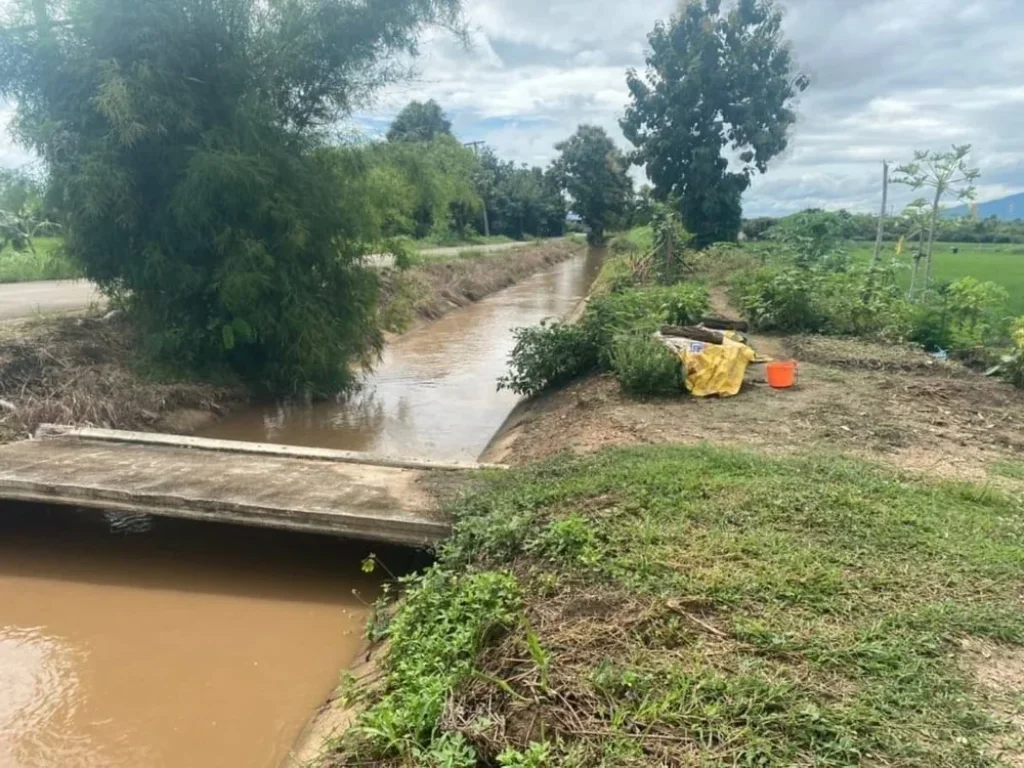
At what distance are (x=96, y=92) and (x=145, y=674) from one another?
621 cm

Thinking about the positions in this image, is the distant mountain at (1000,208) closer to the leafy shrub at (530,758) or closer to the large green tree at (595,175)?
the leafy shrub at (530,758)

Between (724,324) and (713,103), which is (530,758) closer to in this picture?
(724,324)

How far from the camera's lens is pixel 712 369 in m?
7.09

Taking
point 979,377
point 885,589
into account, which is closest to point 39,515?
point 885,589

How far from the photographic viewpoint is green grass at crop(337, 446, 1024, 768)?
7.68ft

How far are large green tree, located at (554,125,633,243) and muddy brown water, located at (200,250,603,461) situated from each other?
3394 cm

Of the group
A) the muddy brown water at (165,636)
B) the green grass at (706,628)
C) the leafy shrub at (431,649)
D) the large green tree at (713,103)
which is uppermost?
the large green tree at (713,103)

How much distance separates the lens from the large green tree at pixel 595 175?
46812 mm

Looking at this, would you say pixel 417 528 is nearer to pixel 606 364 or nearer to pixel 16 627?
pixel 16 627

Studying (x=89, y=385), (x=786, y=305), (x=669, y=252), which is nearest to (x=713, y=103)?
(x=669, y=252)

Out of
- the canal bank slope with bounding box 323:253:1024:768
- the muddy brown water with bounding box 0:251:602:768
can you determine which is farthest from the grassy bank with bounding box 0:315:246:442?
the canal bank slope with bounding box 323:253:1024:768

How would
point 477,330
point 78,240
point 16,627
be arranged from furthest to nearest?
point 477,330
point 78,240
point 16,627

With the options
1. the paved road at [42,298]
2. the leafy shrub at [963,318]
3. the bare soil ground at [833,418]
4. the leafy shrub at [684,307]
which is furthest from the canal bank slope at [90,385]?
the leafy shrub at [963,318]

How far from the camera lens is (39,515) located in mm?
6039
